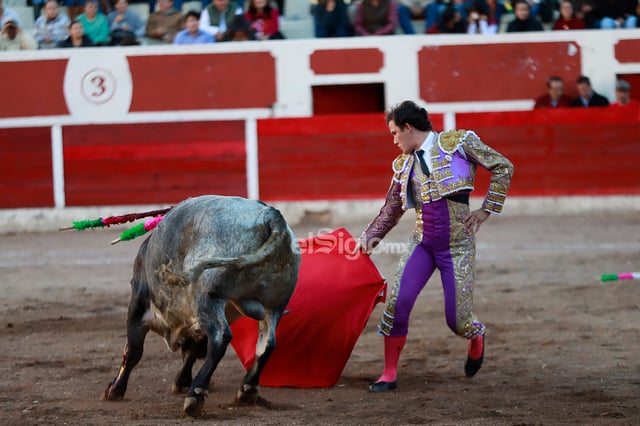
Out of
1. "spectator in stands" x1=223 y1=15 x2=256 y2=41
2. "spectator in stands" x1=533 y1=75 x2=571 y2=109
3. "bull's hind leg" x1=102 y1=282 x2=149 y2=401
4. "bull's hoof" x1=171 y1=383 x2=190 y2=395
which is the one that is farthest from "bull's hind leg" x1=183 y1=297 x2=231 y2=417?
"spectator in stands" x1=533 y1=75 x2=571 y2=109

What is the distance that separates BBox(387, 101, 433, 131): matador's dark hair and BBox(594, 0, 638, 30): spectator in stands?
6944mm

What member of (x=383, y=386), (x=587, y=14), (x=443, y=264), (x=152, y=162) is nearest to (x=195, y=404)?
(x=383, y=386)

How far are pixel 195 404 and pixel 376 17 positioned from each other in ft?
23.6

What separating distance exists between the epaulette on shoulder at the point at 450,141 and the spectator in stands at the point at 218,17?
20.8 ft

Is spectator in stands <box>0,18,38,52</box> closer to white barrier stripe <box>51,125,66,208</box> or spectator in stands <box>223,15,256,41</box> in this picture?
white barrier stripe <box>51,125,66,208</box>

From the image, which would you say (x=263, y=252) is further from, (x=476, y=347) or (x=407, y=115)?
(x=476, y=347)

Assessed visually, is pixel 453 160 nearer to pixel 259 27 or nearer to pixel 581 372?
pixel 581 372

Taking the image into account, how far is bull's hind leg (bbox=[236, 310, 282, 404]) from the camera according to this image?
158 inches

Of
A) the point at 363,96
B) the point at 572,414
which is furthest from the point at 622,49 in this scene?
the point at 572,414

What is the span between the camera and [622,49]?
10.6m

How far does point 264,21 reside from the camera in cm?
1052

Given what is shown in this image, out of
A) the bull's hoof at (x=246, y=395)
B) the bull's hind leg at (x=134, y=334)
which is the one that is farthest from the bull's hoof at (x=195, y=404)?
the bull's hind leg at (x=134, y=334)

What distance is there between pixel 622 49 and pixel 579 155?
1064 millimetres

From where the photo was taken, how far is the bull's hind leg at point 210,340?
12.5 feet
